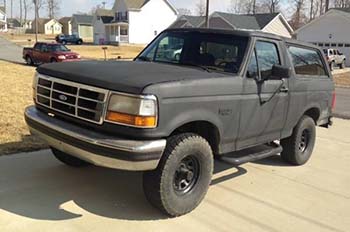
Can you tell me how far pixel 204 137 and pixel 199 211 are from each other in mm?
810

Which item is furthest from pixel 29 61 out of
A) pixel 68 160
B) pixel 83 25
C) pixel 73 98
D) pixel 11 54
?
pixel 83 25

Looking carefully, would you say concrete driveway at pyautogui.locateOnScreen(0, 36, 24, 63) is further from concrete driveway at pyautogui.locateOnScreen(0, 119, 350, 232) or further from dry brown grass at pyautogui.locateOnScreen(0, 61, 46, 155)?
concrete driveway at pyautogui.locateOnScreen(0, 119, 350, 232)

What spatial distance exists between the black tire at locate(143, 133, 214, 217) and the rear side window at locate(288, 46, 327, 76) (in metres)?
2.31

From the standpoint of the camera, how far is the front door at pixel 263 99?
482 centimetres

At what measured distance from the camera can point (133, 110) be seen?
3.73 meters

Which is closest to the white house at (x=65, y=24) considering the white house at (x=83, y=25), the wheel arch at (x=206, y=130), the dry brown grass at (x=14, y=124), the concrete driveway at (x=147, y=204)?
the white house at (x=83, y=25)

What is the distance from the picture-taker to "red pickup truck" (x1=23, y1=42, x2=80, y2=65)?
984 inches

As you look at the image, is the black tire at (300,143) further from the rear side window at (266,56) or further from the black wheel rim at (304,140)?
the rear side window at (266,56)

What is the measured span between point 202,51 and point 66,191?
7.67 feet

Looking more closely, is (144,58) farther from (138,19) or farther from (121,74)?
(138,19)

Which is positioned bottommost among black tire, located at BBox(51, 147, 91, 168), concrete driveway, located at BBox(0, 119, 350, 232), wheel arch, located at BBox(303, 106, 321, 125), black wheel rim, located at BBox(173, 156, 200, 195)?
concrete driveway, located at BBox(0, 119, 350, 232)

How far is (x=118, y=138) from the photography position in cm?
379

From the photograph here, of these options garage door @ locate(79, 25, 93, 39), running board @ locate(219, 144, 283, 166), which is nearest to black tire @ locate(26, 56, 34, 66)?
running board @ locate(219, 144, 283, 166)

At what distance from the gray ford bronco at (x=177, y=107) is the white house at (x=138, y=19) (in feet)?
194
